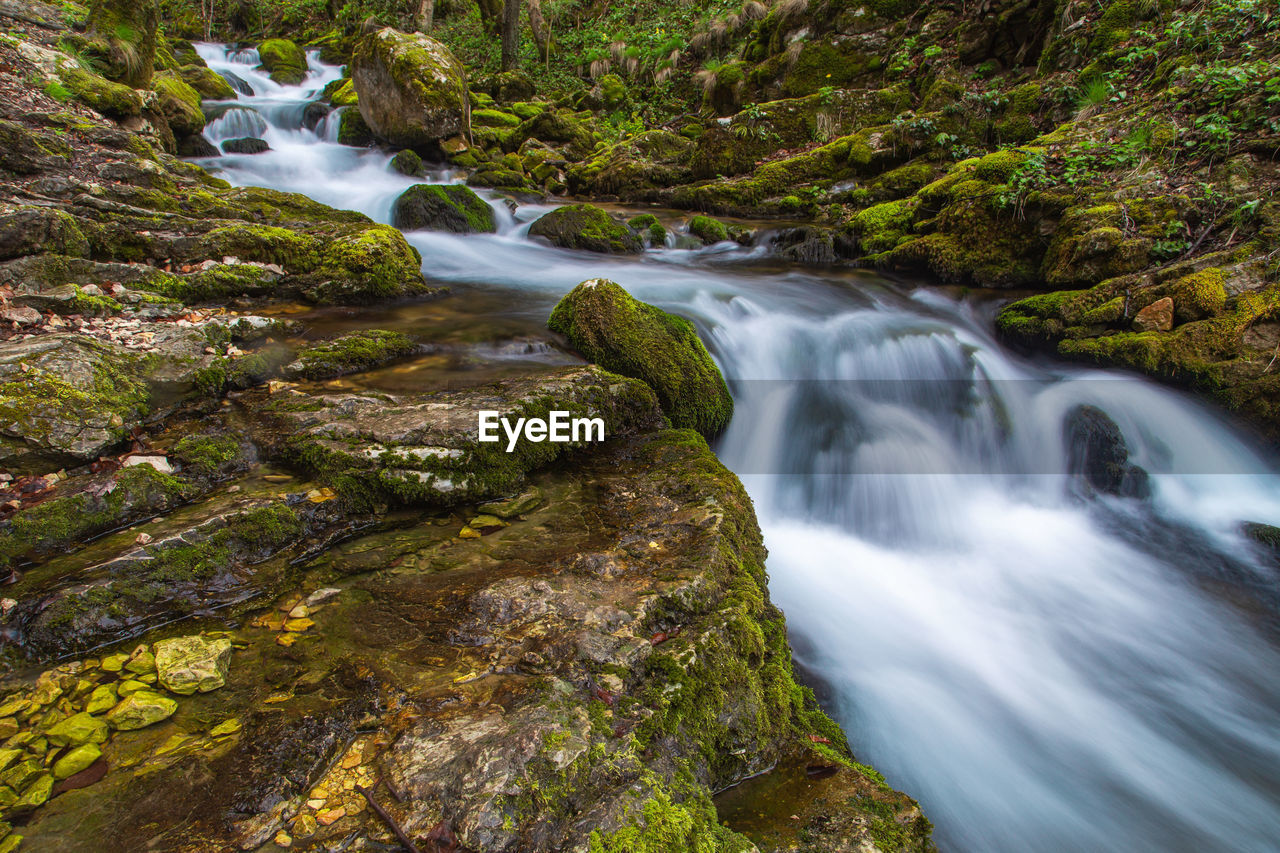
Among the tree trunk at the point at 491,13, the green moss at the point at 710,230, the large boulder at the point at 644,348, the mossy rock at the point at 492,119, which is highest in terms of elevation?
the tree trunk at the point at 491,13

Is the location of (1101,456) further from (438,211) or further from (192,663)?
(438,211)

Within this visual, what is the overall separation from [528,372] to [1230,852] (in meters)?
4.68

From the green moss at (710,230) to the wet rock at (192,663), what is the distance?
34.0ft

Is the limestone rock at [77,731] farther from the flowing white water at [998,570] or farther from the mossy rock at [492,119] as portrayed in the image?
the mossy rock at [492,119]

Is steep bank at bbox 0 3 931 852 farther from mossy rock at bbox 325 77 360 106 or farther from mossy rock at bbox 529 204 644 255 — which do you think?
mossy rock at bbox 325 77 360 106

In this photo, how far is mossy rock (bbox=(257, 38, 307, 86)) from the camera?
67.2ft

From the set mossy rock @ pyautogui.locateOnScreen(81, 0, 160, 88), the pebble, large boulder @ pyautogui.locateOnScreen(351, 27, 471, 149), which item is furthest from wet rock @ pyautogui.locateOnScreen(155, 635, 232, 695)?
large boulder @ pyautogui.locateOnScreen(351, 27, 471, 149)

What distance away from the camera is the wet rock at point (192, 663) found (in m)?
1.88

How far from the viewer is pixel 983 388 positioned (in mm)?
6434

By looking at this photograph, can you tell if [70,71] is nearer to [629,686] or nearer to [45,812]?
[45,812]

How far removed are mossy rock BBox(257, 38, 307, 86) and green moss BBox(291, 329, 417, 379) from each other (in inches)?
859

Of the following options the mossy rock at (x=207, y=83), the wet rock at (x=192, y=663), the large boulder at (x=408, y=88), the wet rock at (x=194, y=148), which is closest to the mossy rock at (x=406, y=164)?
the large boulder at (x=408, y=88)

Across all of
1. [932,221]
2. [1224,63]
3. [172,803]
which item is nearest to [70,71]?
[172,803]

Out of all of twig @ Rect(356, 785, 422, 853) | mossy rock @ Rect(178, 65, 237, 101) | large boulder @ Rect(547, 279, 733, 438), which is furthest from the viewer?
mossy rock @ Rect(178, 65, 237, 101)
